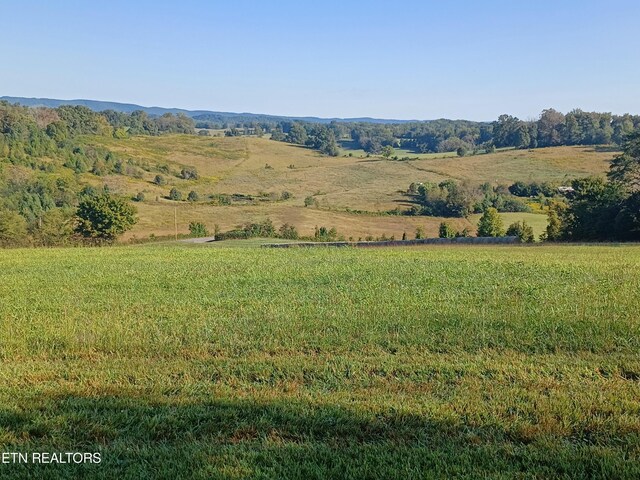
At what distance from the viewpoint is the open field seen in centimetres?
8656

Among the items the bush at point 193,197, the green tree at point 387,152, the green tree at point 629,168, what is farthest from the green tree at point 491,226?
the green tree at point 387,152

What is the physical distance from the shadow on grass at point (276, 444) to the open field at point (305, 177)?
70.1 metres

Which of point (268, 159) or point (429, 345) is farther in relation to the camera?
point (268, 159)

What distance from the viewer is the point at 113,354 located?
8.53 m

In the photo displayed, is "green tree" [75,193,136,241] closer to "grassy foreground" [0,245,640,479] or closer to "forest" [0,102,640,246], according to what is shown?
"forest" [0,102,640,246]

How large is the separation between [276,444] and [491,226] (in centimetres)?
7340

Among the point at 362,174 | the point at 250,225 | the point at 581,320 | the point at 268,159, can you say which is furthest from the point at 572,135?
the point at 581,320

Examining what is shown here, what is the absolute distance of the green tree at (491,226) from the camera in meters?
73.8

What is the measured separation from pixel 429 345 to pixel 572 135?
148 metres

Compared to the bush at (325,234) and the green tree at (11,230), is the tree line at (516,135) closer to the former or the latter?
the bush at (325,234)

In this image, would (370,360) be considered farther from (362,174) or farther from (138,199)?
(362,174)

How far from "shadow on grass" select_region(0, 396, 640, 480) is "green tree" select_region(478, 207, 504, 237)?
2818 inches

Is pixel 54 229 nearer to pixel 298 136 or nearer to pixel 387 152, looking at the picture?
pixel 387 152

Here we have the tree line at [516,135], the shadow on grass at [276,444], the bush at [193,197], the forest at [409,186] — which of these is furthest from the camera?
the tree line at [516,135]
